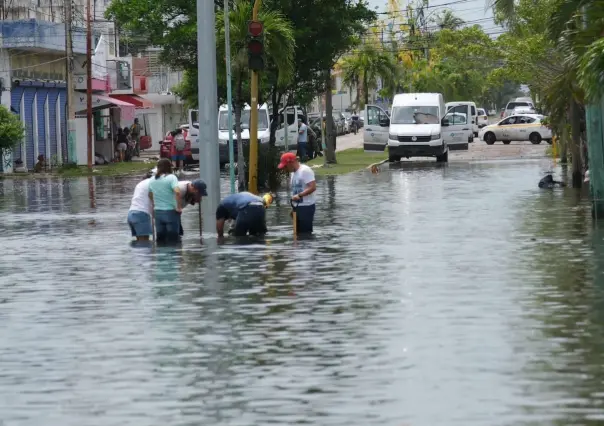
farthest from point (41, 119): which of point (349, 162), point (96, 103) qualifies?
point (349, 162)

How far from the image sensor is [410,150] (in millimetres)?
56906

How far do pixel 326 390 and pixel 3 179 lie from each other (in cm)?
4593

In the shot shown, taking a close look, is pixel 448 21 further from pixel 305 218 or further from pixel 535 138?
pixel 305 218

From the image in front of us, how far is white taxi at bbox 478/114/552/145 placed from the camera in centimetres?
7619

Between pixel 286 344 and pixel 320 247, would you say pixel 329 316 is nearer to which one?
pixel 286 344

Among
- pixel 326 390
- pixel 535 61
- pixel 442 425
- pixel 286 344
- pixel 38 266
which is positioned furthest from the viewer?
pixel 535 61

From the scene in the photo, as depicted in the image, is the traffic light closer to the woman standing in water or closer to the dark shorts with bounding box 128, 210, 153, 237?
the dark shorts with bounding box 128, 210, 153, 237

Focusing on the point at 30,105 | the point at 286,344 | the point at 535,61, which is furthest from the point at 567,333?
the point at 30,105

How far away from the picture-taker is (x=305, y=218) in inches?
967

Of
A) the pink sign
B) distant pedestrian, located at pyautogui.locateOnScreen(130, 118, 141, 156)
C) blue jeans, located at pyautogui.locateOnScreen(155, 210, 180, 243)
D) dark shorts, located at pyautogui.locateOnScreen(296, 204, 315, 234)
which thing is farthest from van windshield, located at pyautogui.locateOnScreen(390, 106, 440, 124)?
blue jeans, located at pyautogui.locateOnScreen(155, 210, 180, 243)

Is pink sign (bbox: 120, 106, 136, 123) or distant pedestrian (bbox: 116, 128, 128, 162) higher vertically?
pink sign (bbox: 120, 106, 136, 123)

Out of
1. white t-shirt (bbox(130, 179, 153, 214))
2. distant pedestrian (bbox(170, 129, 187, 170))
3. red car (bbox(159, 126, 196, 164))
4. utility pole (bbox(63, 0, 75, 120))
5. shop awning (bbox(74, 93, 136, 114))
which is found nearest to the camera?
white t-shirt (bbox(130, 179, 153, 214))

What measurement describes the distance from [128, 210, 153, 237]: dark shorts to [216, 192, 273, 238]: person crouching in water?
1059 mm

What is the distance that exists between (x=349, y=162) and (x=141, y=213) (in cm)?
3651
